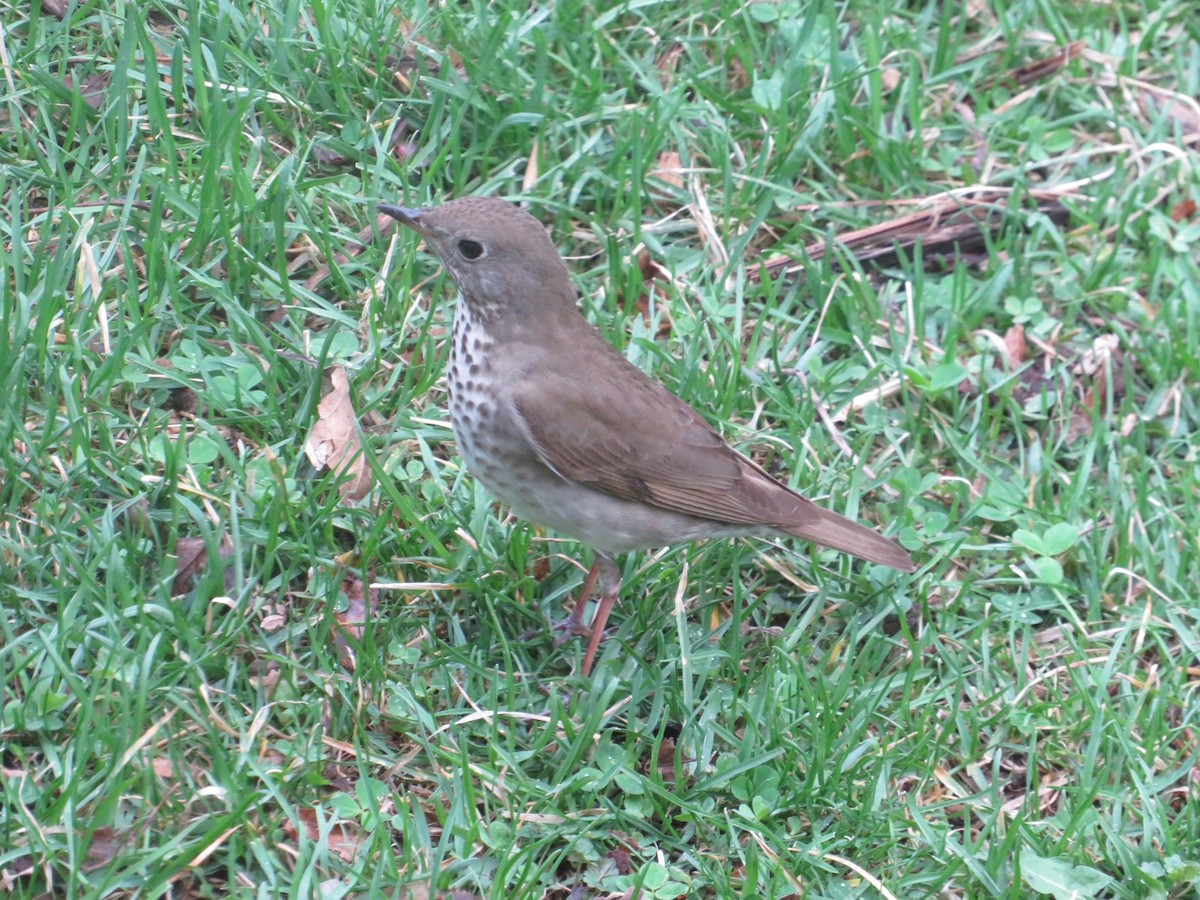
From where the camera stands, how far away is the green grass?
414cm

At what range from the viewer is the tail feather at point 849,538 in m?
4.72

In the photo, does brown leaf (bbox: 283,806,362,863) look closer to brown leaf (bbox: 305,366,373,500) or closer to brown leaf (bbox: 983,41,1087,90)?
brown leaf (bbox: 305,366,373,500)

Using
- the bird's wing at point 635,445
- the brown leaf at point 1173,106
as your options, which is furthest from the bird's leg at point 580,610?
the brown leaf at point 1173,106

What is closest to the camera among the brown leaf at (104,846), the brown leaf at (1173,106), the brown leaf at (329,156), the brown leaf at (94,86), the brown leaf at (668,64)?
the brown leaf at (104,846)

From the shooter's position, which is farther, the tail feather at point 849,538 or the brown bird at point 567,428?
Result: the tail feather at point 849,538

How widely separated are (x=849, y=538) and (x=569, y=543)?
98 centimetres

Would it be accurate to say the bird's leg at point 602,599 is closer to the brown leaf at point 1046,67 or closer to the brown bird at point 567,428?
the brown bird at point 567,428

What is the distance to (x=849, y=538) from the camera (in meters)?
4.75

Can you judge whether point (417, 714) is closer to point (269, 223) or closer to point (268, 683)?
point (268, 683)

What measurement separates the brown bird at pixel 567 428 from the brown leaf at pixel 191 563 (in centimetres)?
80

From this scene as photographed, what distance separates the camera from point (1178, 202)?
639cm

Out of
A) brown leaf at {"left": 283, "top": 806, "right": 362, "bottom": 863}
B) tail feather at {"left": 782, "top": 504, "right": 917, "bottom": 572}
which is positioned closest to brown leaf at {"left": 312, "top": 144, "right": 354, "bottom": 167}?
tail feather at {"left": 782, "top": 504, "right": 917, "bottom": 572}

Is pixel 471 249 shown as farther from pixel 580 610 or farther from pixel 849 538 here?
pixel 849 538

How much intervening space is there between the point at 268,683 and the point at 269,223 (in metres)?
1.78
